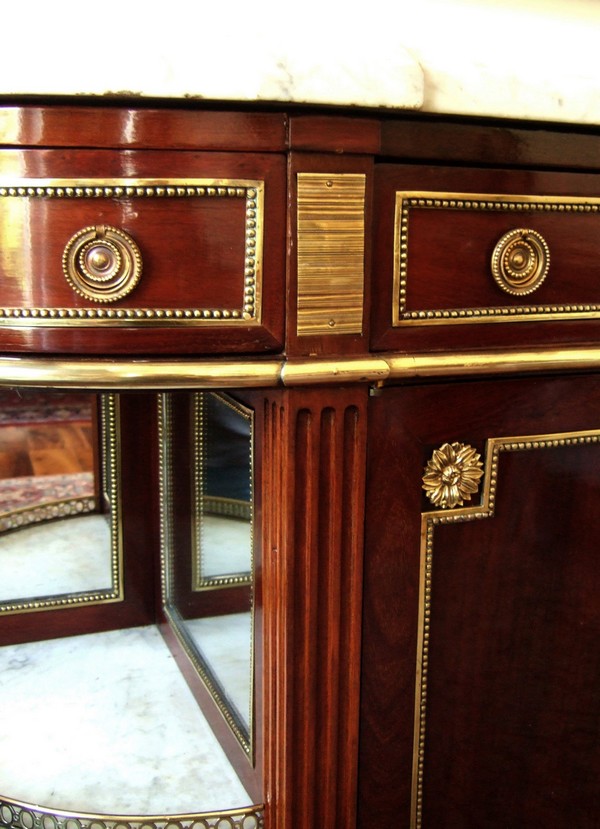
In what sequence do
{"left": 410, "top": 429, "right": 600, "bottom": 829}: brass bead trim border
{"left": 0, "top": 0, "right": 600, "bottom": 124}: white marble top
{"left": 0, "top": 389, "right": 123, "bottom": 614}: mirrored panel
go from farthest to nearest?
{"left": 0, "top": 389, "right": 123, "bottom": 614}: mirrored panel < {"left": 410, "top": 429, "right": 600, "bottom": 829}: brass bead trim border < {"left": 0, "top": 0, "right": 600, "bottom": 124}: white marble top

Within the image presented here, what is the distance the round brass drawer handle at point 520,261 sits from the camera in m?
0.46

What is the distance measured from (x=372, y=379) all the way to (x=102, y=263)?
5.3 inches

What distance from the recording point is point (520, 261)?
47cm

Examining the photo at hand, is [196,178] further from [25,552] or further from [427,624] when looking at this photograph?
[25,552]

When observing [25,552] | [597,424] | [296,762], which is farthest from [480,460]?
[25,552]

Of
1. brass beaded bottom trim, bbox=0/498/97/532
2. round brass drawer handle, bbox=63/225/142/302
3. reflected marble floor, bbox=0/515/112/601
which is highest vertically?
round brass drawer handle, bbox=63/225/142/302

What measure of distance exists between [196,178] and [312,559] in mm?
192

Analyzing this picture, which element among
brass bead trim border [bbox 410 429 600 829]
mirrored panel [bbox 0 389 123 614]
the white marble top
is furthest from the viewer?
mirrored panel [bbox 0 389 123 614]

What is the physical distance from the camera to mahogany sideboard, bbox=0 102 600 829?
406 mm

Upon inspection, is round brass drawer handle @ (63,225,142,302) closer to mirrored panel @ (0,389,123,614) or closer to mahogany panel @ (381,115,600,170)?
mahogany panel @ (381,115,600,170)

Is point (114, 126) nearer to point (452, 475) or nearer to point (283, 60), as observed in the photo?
point (283, 60)

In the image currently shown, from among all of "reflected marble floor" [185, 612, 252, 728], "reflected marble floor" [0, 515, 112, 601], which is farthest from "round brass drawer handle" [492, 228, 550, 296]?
"reflected marble floor" [0, 515, 112, 601]

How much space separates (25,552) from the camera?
0.81m

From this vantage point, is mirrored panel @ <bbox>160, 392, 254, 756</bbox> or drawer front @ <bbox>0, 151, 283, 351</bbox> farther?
mirrored panel @ <bbox>160, 392, 254, 756</bbox>
